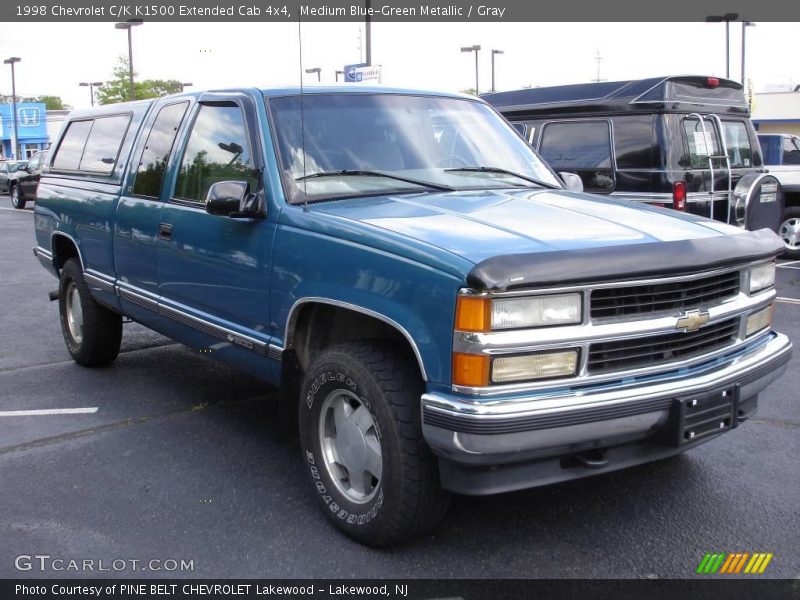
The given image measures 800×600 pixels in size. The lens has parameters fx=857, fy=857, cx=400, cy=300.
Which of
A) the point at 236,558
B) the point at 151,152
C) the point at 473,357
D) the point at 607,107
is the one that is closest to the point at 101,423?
the point at 151,152

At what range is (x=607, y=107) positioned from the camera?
9.95m

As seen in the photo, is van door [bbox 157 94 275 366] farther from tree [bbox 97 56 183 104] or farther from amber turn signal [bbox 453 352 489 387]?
tree [bbox 97 56 183 104]

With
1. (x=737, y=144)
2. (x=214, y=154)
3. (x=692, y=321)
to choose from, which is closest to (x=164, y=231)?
(x=214, y=154)

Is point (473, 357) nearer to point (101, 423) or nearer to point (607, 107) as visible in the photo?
point (101, 423)

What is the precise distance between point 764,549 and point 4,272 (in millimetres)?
10956

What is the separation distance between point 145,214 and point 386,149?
5.31 feet

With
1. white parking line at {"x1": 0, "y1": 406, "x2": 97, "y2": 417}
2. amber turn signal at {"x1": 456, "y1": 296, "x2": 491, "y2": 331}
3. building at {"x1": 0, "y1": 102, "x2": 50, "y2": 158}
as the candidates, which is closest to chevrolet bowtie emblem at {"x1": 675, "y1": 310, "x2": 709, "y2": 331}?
amber turn signal at {"x1": 456, "y1": 296, "x2": 491, "y2": 331}

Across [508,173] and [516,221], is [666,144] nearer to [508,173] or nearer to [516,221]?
[508,173]

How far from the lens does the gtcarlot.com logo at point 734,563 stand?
3.29 metres

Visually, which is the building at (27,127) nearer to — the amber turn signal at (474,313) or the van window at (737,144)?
the van window at (737,144)

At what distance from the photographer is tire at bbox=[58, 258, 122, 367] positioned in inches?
240

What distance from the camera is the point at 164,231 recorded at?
15.6ft

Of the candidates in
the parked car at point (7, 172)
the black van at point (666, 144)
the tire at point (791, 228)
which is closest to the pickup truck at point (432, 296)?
the black van at point (666, 144)

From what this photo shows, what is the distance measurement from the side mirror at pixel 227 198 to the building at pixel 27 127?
63498 millimetres
